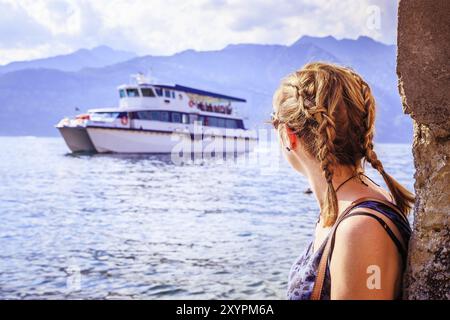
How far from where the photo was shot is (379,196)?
1.25m

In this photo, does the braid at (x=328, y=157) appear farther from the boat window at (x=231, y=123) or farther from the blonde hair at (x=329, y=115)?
the boat window at (x=231, y=123)

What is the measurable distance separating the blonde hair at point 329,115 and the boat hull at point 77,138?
3536 cm

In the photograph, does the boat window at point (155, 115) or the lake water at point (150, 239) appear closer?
the lake water at point (150, 239)

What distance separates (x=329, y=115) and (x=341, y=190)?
0.18m

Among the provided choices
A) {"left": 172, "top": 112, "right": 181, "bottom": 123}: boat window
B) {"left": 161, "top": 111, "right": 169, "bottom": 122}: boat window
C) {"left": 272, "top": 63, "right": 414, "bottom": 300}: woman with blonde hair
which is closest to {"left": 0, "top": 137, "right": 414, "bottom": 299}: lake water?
{"left": 272, "top": 63, "right": 414, "bottom": 300}: woman with blonde hair

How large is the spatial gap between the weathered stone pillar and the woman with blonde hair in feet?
0.14

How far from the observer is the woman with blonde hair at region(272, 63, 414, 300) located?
1114 millimetres

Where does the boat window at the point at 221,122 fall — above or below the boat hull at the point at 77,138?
above

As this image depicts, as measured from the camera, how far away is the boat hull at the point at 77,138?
36928mm

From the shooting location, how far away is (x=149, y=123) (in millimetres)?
37469

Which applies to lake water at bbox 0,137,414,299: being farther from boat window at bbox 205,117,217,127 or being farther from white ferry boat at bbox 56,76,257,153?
boat window at bbox 205,117,217,127

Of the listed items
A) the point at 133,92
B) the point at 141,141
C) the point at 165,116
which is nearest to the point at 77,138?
the point at 141,141

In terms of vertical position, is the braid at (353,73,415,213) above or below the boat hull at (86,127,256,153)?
below

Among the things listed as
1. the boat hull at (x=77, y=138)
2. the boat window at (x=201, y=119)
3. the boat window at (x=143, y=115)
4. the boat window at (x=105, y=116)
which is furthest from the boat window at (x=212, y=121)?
the boat hull at (x=77, y=138)
